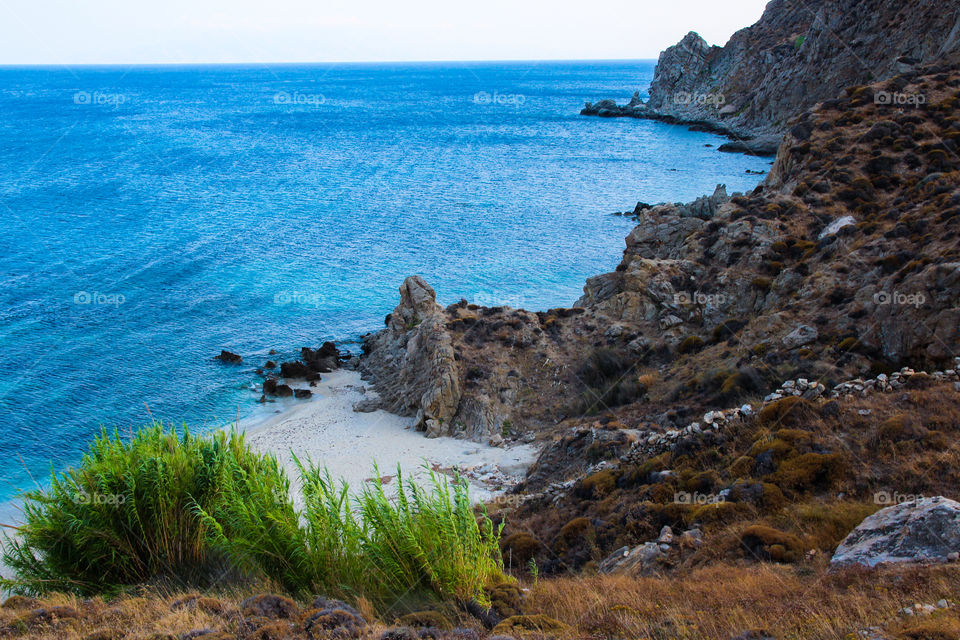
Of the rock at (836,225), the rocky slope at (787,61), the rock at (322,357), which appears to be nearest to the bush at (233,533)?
the rock at (322,357)

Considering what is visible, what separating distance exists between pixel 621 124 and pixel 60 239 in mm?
119553

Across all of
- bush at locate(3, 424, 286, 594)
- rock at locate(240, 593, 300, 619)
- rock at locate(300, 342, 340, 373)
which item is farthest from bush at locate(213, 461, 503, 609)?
rock at locate(300, 342, 340, 373)

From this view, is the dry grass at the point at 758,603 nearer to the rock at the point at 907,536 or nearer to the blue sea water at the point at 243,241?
the rock at the point at 907,536

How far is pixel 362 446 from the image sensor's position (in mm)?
32031

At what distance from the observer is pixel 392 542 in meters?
12.4

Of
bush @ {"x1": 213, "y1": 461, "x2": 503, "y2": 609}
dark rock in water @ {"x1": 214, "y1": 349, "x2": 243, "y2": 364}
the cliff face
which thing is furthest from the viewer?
dark rock in water @ {"x1": 214, "y1": 349, "x2": 243, "y2": 364}

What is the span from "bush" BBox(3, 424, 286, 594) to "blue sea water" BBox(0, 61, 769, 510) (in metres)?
18.6

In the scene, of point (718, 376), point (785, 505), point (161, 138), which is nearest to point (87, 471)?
point (785, 505)

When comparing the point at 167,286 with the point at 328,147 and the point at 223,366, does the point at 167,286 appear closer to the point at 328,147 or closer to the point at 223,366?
the point at 223,366

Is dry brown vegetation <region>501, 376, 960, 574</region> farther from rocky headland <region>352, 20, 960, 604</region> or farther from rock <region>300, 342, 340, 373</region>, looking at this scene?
rock <region>300, 342, 340, 373</region>

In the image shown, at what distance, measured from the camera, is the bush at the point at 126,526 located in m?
13.9

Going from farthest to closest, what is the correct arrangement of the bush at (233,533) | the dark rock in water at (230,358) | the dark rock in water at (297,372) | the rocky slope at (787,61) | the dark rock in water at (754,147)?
the dark rock in water at (754,147)
the rocky slope at (787,61)
the dark rock in water at (230,358)
the dark rock in water at (297,372)
the bush at (233,533)

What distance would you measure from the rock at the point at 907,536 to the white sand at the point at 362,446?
48.9 feet

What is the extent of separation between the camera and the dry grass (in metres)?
9.42
